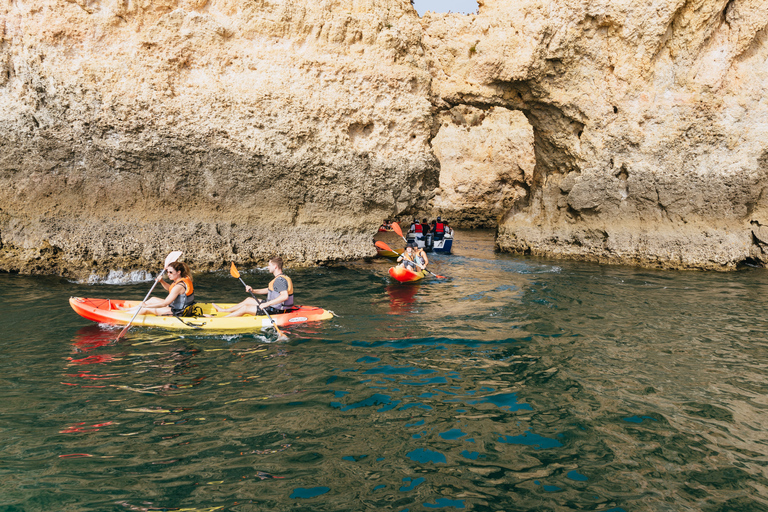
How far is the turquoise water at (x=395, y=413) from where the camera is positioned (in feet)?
10.7

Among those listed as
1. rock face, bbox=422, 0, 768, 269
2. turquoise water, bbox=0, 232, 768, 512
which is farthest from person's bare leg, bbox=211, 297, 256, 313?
rock face, bbox=422, 0, 768, 269

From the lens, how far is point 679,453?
381cm

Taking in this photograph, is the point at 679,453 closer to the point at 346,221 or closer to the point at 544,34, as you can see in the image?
the point at 346,221

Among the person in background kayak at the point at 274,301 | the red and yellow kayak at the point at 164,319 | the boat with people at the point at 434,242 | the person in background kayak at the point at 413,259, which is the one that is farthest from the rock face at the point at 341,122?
the person in background kayak at the point at 274,301

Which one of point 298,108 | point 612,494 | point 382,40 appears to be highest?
point 382,40

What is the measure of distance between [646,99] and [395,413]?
484 inches

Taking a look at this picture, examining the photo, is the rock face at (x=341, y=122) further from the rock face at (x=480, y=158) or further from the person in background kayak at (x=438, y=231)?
the rock face at (x=480, y=158)

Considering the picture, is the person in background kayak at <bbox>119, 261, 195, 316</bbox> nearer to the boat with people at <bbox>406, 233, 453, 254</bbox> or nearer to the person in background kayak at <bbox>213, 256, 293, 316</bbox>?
the person in background kayak at <bbox>213, 256, 293, 316</bbox>

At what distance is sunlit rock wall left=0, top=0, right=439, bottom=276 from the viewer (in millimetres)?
10133

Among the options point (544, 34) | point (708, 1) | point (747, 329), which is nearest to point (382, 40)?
point (544, 34)

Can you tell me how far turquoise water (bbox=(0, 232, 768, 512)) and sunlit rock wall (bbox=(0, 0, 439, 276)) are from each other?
313 centimetres

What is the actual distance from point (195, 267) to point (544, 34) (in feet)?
34.0

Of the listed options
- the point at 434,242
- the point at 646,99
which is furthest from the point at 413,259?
the point at 646,99

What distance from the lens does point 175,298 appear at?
280 inches
